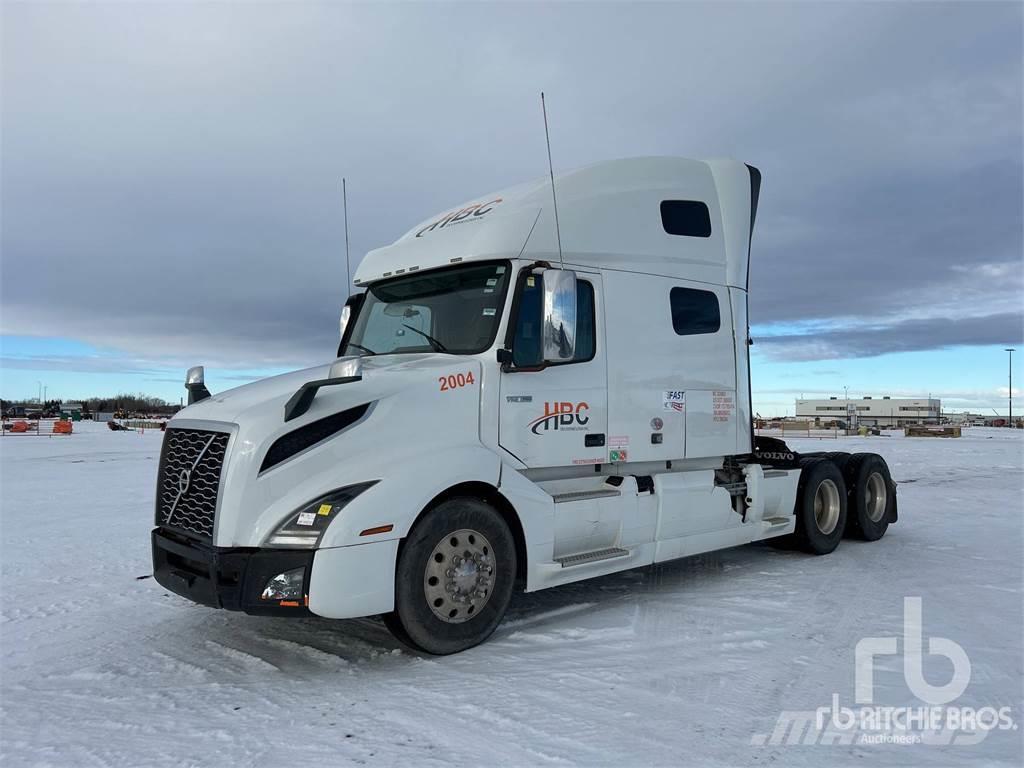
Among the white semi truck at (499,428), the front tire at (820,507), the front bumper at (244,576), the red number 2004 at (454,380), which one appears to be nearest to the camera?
the front bumper at (244,576)

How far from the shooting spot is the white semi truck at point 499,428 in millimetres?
4680

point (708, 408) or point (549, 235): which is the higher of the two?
point (549, 235)

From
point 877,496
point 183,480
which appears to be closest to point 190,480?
point 183,480

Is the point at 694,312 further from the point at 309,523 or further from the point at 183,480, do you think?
the point at 183,480

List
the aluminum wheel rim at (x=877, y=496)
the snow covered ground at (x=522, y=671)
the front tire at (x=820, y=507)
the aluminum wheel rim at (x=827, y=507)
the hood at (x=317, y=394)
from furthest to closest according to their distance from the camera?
the aluminum wheel rim at (x=877, y=496), the aluminum wheel rim at (x=827, y=507), the front tire at (x=820, y=507), the hood at (x=317, y=394), the snow covered ground at (x=522, y=671)

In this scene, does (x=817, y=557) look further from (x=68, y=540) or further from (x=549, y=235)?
(x=68, y=540)

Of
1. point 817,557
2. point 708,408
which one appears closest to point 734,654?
point 708,408

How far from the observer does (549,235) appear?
614 centimetres

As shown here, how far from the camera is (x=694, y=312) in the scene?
24.1 feet

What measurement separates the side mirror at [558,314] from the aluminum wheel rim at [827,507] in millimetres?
4984

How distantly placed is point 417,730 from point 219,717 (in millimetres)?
1118

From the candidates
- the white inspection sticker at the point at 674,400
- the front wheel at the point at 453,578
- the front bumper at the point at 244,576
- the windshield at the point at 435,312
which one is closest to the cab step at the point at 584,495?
the front wheel at the point at 453,578

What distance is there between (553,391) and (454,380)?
3.12 ft

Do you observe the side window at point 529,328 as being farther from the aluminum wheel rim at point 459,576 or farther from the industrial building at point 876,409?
the industrial building at point 876,409
